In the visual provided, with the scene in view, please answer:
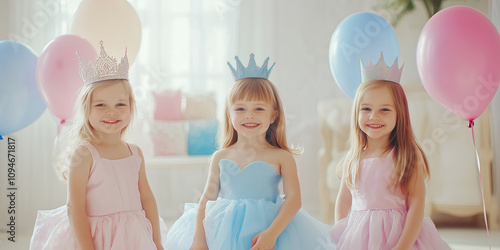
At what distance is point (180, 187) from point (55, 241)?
9.55 ft

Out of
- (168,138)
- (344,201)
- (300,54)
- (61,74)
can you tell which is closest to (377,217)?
(344,201)

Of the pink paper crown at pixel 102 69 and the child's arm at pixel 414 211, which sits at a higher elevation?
the pink paper crown at pixel 102 69

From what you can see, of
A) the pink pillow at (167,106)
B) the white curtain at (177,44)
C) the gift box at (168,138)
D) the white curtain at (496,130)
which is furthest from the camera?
the white curtain at (177,44)

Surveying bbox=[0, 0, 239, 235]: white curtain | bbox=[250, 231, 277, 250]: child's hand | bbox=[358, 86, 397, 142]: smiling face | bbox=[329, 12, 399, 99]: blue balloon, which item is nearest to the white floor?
bbox=[0, 0, 239, 235]: white curtain

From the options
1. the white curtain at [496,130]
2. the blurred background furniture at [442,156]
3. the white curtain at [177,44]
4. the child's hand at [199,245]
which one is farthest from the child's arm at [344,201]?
the white curtain at [177,44]

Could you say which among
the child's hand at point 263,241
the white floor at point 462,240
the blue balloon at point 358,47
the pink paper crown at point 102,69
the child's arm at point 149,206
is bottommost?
the white floor at point 462,240

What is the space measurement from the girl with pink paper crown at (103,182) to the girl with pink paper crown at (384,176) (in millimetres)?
682

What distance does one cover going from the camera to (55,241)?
5.41ft

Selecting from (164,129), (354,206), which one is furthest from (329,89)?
(354,206)

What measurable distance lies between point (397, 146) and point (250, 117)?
52cm

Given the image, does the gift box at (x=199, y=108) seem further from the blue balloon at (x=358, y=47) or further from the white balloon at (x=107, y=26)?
the blue balloon at (x=358, y=47)

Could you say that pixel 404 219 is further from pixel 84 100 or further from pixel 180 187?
pixel 180 187

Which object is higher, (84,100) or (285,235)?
(84,100)

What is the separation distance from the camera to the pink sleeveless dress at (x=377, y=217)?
1.69 meters
